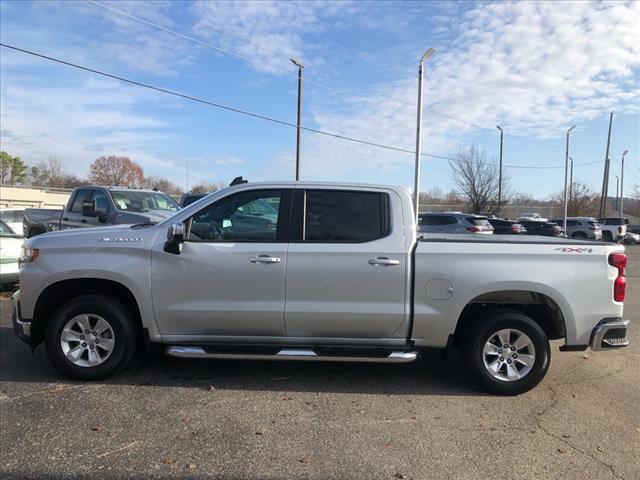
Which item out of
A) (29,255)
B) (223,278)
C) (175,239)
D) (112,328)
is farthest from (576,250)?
(29,255)

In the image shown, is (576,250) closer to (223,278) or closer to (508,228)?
(223,278)

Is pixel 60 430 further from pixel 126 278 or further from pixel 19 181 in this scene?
pixel 19 181

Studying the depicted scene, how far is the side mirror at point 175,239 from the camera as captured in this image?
4.63m

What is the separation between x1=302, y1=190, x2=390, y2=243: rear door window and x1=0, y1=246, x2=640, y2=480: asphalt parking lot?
1.45 metres

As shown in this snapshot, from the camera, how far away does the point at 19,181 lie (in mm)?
90188

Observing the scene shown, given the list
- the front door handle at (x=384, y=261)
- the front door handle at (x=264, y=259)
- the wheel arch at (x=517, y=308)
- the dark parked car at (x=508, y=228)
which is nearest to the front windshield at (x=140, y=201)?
the front door handle at (x=264, y=259)

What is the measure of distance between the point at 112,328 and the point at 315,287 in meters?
1.96

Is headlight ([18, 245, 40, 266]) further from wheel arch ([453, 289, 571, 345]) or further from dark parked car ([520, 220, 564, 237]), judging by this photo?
dark parked car ([520, 220, 564, 237])

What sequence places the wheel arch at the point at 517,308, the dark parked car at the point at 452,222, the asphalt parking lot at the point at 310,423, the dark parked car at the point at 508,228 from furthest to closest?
1. the dark parked car at the point at 508,228
2. the dark parked car at the point at 452,222
3. the wheel arch at the point at 517,308
4. the asphalt parking lot at the point at 310,423

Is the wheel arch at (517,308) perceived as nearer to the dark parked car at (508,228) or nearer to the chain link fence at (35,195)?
the dark parked car at (508,228)

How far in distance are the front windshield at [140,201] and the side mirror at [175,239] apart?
6.39m

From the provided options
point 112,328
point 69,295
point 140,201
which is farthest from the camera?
point 140,201

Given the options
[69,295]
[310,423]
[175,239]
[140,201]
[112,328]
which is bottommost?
[310,423]

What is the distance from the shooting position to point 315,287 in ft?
15.2
